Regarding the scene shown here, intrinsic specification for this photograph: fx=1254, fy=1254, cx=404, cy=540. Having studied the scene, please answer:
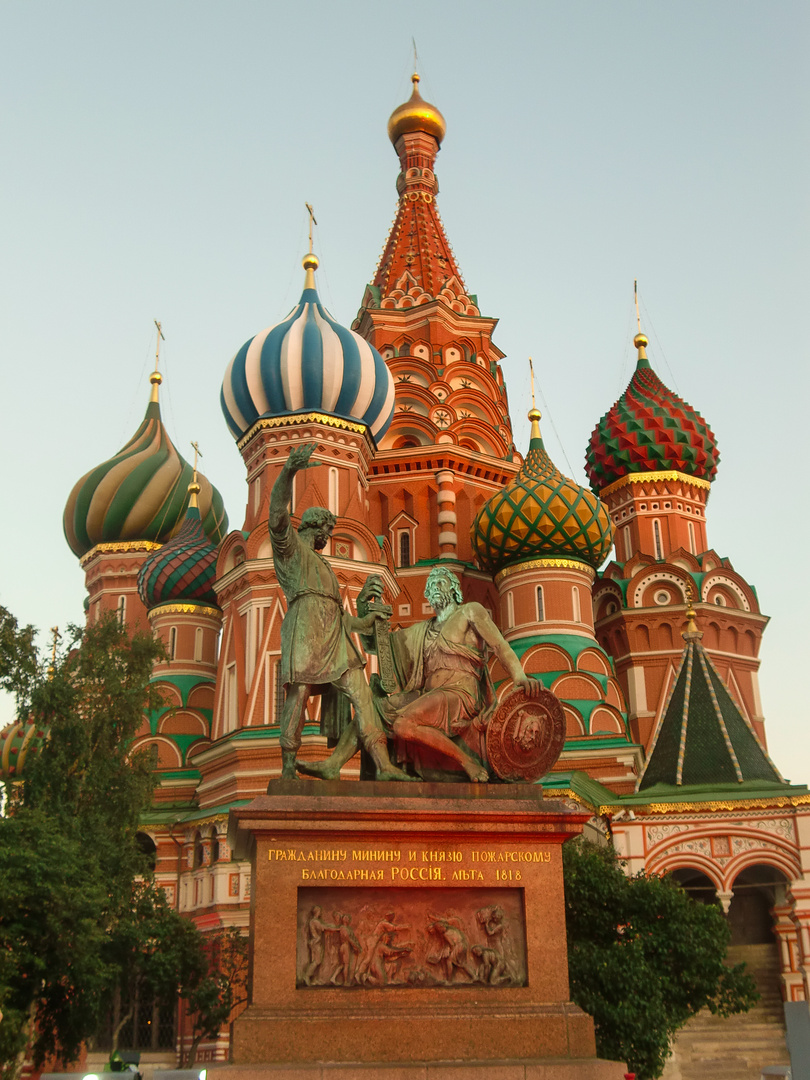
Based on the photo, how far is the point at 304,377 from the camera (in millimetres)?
29109

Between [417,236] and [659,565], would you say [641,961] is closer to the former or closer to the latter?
[659,565]

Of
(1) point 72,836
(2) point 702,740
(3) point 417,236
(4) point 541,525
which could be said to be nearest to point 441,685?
(1) point 72,836

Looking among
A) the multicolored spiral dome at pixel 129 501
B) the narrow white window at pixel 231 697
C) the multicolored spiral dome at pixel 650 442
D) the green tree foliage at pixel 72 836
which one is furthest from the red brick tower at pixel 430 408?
the green tree foliage at pixel 72 836

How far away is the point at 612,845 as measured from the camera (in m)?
22.3

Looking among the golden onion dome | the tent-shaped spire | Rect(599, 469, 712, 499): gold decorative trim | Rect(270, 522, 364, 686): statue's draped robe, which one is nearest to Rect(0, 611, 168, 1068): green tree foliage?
Rect(270, 522, 364, 686): statue's draped robe

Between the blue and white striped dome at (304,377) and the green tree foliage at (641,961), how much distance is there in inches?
574

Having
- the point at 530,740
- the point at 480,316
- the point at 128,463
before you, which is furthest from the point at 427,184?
the point at 530,740

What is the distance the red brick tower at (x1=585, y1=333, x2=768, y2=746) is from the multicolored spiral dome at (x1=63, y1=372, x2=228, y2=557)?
1267cm

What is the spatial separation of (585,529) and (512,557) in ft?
6.19

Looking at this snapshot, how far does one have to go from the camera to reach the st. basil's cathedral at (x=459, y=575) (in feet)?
77.6

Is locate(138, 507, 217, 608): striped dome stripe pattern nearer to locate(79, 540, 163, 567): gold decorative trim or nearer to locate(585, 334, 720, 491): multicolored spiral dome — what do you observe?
locate(79, 540, 163, 567): gold decorative trim

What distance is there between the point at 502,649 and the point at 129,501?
29748mm

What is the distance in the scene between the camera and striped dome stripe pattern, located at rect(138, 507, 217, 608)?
3284cm

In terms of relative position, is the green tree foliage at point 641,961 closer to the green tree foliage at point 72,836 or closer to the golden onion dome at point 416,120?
the green tree foliage at point 72,836
